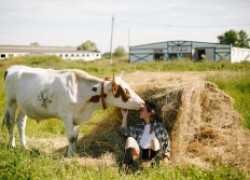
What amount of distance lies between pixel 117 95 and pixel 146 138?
949 millimetres

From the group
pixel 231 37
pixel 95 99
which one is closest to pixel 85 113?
pixel 95 99

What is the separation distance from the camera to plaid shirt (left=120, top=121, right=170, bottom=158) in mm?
6418

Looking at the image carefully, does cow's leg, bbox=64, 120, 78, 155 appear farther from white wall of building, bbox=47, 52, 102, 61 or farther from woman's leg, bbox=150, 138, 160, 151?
white wall of building, bbox=47, 52, 102, 61

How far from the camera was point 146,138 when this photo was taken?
651 cm

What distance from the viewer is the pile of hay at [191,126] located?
6.53 meters

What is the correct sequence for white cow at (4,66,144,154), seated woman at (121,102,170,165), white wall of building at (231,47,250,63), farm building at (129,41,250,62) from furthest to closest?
1. white wall of building at (231,47,250,63)
2. farm building at (129,41,250,62)
3. white cow at (4,66,144,154)
4. seated woman at (121,102,170,165)

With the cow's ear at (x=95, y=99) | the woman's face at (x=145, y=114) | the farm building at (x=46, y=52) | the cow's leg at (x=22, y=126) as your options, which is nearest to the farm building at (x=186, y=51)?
the farm building at (x=46, y=52)

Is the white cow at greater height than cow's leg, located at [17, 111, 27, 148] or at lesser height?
greater

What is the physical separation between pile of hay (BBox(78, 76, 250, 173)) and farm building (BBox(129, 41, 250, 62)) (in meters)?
27.3

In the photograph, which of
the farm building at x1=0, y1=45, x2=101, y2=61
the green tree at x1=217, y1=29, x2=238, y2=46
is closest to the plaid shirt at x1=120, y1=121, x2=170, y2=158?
the farm building at x1=0, y1=45, x2=101, y2=61

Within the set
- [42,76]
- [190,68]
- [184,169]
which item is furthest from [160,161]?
[190,68]

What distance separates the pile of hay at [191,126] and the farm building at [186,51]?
2729 centimetres

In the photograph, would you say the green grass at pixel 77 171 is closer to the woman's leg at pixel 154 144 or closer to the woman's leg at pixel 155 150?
the woman's leg at pixel 155 150

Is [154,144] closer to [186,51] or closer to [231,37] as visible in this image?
[186,51]
